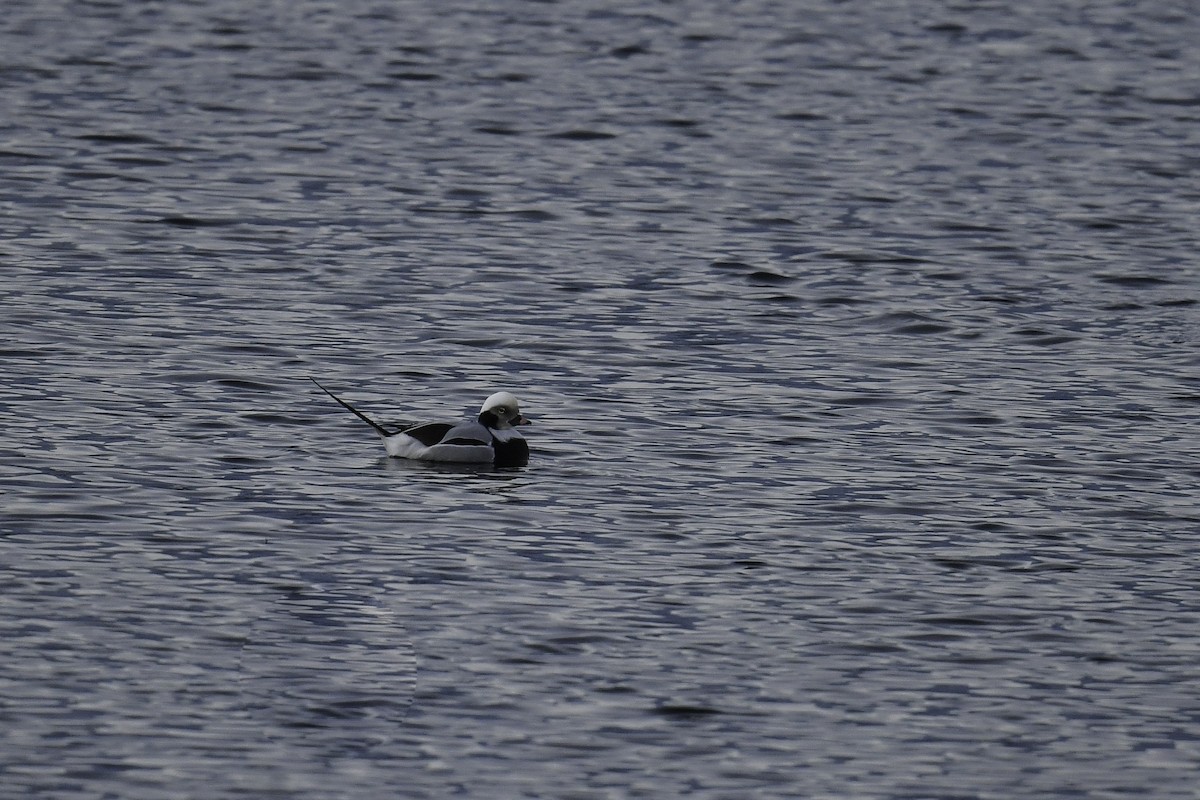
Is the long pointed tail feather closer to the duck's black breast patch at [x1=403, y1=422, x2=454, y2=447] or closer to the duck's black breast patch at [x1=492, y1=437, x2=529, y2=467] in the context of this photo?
the duck's black breast patch at [x1=403, y1=422, x2=454, y2=447]

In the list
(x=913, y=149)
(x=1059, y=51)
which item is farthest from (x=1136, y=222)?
(x=1059, y=51)

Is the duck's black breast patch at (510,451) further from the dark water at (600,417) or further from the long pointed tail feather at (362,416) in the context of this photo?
the long pointed tail feather at (362,416)

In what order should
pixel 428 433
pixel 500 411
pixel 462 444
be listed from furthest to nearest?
pixel 500 411 → pixel 462 444 → pixel 428 433

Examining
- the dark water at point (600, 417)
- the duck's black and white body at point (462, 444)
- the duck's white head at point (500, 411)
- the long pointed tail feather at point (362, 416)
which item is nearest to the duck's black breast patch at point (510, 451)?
the duck's black and white body at point (462, 444)

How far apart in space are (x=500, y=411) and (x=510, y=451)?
1.34 feet

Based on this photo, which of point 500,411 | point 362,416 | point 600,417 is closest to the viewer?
point 500,411

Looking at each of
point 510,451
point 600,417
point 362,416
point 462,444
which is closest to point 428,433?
point 462,444

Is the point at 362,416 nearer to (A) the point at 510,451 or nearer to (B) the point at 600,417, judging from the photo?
(A) the point at 510,451

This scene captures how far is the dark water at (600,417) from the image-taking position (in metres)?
11.4

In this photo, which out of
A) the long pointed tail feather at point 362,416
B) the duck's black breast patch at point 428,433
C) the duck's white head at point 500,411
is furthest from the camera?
the long pointed tail feather at point 362,416

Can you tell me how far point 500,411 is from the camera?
16.3 metres

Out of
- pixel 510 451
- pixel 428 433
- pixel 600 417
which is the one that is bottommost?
pixel 600 417

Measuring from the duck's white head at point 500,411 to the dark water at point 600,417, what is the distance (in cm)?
45

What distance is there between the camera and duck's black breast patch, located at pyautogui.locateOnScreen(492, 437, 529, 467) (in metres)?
16.0
